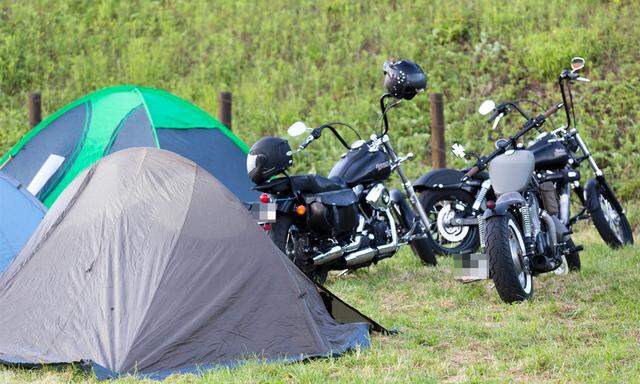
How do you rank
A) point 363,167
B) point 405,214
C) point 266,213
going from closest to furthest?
point 266,213 < point 363,167 < point 405,214

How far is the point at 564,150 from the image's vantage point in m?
8.73

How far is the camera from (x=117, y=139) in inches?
385

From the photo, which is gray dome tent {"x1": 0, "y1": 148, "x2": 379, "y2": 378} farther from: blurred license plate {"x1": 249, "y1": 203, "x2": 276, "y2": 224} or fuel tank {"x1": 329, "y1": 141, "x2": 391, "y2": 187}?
fuel tank {"x1": 329, "y1": 141, "x2": 391, "y2": 187}

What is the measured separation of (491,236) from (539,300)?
647 mm

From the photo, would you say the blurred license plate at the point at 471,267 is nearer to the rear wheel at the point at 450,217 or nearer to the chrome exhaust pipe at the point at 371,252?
the chrome exhaust pipe at the point at 371,252

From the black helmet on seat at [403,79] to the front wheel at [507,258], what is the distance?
5.80 feet

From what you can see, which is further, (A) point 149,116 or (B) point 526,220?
(A) point 149,116

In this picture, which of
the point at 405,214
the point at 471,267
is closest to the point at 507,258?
the point at 471,267

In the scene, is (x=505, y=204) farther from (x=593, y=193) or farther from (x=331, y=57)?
(x=331, y=57)

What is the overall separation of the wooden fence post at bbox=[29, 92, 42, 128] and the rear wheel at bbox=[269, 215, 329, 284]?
6.85m

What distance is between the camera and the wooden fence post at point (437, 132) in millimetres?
12258

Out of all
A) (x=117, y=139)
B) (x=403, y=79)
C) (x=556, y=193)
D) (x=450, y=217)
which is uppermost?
(x=403, y=79)

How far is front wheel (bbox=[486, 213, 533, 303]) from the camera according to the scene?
7035mm

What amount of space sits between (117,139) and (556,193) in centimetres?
388
